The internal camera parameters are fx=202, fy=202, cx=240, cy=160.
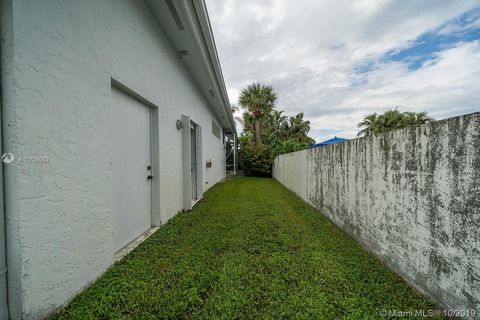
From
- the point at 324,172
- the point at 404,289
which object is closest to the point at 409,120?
the point at 324,172

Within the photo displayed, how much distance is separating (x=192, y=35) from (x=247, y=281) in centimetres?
482

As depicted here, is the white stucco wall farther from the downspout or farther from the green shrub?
the green shrub

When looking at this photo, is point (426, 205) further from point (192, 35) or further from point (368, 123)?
point (368, 123)

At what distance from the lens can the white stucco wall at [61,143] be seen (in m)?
1.56

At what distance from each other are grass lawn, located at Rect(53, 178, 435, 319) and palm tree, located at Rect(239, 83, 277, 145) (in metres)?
17.6

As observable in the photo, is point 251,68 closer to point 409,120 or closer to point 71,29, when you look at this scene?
point 71,29

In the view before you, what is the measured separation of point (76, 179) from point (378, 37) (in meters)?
8.34

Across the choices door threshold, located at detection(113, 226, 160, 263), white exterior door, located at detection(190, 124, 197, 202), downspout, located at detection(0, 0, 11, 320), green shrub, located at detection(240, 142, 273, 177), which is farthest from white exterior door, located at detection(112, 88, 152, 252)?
green shrub, located at detection(240, 142, 273, 177)

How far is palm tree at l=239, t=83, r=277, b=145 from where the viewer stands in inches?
818

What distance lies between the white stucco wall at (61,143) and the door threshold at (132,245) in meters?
0.33

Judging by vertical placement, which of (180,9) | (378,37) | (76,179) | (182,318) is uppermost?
(378,37)

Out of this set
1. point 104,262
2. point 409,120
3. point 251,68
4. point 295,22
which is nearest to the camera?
point 104,262

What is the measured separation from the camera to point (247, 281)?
2.33 meters

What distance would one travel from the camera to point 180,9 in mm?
3654
